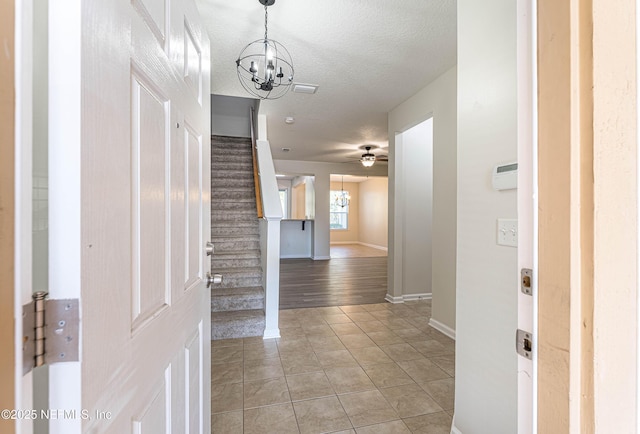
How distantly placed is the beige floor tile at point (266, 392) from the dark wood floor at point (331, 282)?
1705 millimetres

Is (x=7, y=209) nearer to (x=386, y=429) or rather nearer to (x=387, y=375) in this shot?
(x=386, y=429)

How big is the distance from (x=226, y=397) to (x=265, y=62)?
242cm

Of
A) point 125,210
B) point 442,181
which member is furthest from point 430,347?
point 125,210

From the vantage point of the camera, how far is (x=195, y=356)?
42.1 inches

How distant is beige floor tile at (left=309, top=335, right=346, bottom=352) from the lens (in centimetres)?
263

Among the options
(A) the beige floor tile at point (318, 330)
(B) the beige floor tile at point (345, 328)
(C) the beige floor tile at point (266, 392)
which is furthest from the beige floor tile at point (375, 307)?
(C) the beige floor tile at point (266, 392)

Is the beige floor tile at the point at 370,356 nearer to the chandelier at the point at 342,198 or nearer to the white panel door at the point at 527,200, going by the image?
the white panel door at the point at 527,200

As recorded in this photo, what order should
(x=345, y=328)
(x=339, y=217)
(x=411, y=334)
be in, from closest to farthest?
(x=411, y=334) → (x=345, y=328) → (x=339, y=217)

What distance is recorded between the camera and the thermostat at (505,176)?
3.84ft

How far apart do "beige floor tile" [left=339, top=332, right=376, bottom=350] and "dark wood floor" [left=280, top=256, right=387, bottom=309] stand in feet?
3.38

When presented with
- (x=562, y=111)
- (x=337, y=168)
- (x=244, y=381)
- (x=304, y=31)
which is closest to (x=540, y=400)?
(x=562, y=111)

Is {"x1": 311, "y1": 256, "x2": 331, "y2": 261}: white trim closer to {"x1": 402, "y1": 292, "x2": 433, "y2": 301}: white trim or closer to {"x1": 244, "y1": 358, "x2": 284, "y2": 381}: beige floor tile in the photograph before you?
{"x1": 402, "y1": 292, "x2": 433, "y2": 301}: white trim

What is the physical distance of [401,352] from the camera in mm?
2584

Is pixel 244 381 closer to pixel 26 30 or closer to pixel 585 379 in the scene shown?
pixel 585 379
